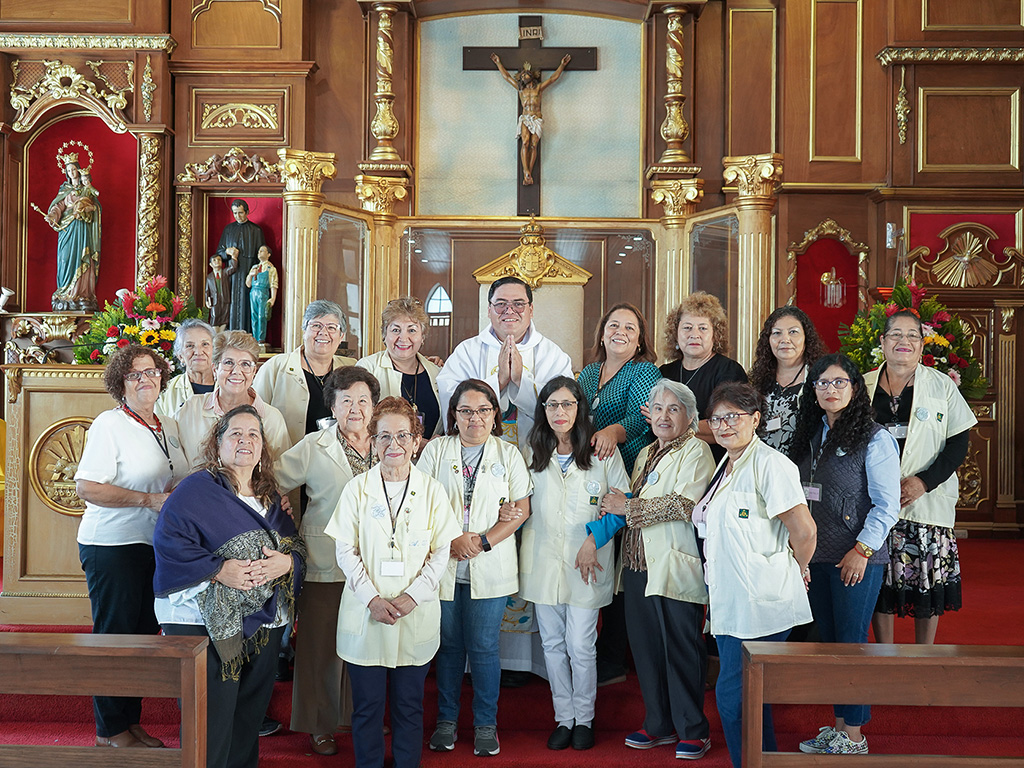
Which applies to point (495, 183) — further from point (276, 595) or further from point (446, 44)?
point (276, 595)

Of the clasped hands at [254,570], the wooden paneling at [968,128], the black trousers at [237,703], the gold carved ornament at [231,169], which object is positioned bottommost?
the black trousers at [237,703]

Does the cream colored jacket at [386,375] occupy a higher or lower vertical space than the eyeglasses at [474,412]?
higher

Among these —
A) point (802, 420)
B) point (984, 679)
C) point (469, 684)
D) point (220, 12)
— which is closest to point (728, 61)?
point (220, 12)

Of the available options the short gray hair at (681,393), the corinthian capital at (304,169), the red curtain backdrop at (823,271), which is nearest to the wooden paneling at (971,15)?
the red curtain backdrop at (823,271)

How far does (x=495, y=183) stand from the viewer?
8.10m

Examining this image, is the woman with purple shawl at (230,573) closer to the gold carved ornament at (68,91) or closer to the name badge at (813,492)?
the name badge at (813,492)

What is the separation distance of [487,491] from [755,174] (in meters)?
3.44

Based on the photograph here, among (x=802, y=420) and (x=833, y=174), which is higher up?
(x=833, y=174)

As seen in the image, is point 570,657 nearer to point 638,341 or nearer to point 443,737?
point 443,737

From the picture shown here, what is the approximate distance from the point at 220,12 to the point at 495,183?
9.09 feet

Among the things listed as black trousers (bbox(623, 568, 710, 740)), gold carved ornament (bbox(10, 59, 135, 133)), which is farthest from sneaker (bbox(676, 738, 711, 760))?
gold carved ornament (bbox(10, 59, 135, 133))

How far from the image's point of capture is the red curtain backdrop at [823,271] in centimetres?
755

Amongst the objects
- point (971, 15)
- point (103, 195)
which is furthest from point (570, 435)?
point (971, 15)

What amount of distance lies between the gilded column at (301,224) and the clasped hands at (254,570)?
3.67 m
